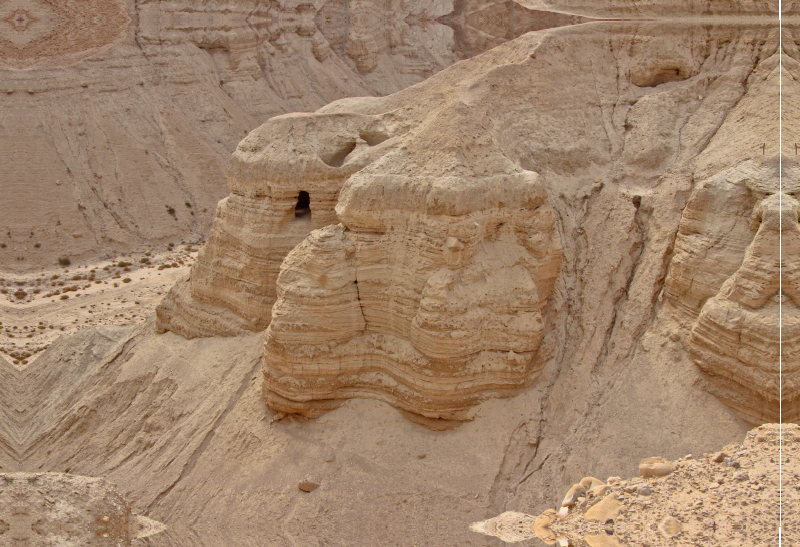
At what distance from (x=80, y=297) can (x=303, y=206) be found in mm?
13881

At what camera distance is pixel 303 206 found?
16000 millimetres

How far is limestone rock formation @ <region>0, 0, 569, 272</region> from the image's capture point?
31.8m

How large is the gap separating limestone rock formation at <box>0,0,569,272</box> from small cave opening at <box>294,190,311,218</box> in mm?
15100

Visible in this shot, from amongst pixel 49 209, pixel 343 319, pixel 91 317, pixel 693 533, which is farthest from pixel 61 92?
pixel 693 533

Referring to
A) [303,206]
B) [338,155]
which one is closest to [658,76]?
[338,155]

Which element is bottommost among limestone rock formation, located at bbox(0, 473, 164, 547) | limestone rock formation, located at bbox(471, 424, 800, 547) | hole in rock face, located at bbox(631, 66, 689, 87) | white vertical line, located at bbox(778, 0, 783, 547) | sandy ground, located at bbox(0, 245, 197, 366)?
sandy ground, located at bbox(0, 245, 197, 366)

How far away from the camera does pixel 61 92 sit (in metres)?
34.3

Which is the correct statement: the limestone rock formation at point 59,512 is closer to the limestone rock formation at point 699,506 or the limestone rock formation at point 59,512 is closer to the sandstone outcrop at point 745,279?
the limestone rock formation at point 699,506

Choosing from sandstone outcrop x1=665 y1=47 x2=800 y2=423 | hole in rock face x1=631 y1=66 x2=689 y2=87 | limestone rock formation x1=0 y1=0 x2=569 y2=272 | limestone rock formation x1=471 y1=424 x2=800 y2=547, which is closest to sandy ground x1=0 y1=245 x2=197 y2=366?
limestone rock formation x1=0 y1=0 x2=569 y2=272

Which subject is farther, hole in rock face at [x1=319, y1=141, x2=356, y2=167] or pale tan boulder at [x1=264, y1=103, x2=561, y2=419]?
hole in rock face at [x1=319, y1=141, x2=356, y2=167]

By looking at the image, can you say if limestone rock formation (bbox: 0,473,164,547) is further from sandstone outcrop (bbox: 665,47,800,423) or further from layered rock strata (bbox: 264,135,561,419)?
sandstone outcrop (bbox: 665,47,800,423)

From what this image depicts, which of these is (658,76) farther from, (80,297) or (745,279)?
(80,297)

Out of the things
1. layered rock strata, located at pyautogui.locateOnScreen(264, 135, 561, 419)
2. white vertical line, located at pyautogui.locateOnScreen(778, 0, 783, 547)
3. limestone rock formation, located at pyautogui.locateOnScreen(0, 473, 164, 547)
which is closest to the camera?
white vertical line, located at pyautogui.locateOnScreen(778, 0, 783, 547)

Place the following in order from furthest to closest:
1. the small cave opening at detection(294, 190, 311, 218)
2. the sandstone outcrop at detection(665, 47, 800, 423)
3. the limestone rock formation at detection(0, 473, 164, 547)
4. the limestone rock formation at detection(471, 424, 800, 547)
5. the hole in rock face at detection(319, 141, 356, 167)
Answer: the small cave opening at detection(294, 190, 311, 218), the hole in rock face at detection(319, 141, 356, 167), the limestone rock formation at detection(0, 473, 164, 547), the sandstone outcrop at detection(665, 47, 800, 423), the limestone rock formation at detection(471, 424, 800, 547)
